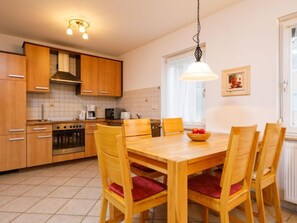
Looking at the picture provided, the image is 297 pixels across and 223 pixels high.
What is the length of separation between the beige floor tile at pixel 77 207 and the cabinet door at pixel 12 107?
1697 millimetres

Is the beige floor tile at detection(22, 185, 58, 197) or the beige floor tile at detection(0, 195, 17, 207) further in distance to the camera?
the beige floor tile at detection(22, 185, 58, 197)

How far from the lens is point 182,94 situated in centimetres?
314

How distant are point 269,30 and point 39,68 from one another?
11.8ft

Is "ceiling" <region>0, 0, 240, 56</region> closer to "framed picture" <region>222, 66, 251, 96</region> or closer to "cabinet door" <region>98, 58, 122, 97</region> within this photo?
"cabinet door" <region>98, 58, 122, 97</region>

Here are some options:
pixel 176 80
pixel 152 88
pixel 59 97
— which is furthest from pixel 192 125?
pixel 59 97

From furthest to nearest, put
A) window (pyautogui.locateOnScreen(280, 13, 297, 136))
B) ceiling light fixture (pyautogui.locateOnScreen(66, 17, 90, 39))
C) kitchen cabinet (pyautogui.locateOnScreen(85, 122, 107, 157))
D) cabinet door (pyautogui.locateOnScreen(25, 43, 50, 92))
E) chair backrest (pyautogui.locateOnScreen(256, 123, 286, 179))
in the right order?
kitchen cabinet (pyautogui.locateOnScreen(85, 122, 107, 157)), cabinet door (pyautogui.locateOnScreen(25, 43, 50, 92)), ceiling light fixture (pyautogui.locateOnScreen(66, 17, 90, 39)), window (pyautogui.locateOnScreen(280, 13, 297, 136)), chair backrest (pyautogui.locateOnScreen(256, 123, 286, 179))

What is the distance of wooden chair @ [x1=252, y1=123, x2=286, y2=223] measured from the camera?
1430 millimetres

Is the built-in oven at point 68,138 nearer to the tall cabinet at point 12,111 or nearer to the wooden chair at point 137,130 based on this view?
the tall cabinet at point 12,111

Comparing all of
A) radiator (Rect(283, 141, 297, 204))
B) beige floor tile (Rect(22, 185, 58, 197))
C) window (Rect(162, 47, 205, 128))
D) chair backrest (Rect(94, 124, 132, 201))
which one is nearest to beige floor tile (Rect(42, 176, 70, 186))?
beige floor tile (Rect(22, 185, 58, 197))

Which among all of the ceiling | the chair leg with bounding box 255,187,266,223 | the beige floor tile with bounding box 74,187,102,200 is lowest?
the beige floor tile with bounding box 74,187,102,200

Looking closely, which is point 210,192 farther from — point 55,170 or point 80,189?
point 55,170

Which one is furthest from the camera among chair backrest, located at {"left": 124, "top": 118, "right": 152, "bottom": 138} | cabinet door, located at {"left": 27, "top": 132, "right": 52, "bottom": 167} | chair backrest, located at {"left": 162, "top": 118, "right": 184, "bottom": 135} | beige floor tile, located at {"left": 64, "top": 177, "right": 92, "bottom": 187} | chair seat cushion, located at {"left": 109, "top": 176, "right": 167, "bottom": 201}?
cabinet door, located at {"left": 27, "top": 132, "right": 52, "bottom": 167}

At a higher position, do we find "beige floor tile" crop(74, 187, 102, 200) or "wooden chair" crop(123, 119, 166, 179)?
"wooden chair" crop(123, 119, 166, 179)

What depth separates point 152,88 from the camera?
3.65m
